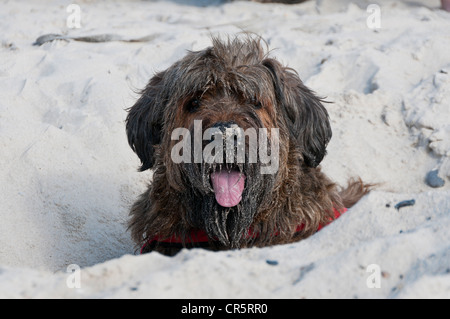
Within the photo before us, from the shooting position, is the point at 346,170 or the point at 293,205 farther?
the point at 346,170

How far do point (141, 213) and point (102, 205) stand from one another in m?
1.12

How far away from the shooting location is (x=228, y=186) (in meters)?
3.64

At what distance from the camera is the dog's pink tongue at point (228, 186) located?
3.61 m

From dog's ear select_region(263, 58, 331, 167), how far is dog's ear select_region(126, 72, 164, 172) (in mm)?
698

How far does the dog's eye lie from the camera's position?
12.3ft

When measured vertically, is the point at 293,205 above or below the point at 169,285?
below

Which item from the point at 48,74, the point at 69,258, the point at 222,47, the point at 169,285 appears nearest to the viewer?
the point at 169,285

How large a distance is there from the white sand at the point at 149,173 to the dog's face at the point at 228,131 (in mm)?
629

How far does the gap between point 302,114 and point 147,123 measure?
93cm

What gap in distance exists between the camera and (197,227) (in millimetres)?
3924

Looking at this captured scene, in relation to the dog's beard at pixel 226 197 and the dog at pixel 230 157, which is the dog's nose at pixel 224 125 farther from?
the dog's beard at pixel 226 197

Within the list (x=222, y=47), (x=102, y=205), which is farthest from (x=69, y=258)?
(x=222, y=47)

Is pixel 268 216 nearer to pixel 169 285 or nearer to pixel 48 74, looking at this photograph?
pixel 169 285

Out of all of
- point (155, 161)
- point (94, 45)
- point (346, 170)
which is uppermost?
point (155, 161)
